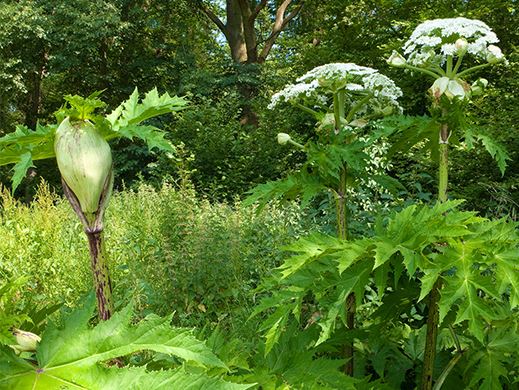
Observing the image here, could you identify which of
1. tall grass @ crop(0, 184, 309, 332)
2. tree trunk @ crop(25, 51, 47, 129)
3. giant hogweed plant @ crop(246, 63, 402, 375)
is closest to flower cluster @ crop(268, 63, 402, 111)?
giant hogweed plant @ crop(246, 63, 402, 375)

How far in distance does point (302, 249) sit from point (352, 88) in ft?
2.65

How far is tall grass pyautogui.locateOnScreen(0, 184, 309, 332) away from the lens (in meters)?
3.58

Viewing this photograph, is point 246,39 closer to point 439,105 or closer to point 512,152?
point 512,152

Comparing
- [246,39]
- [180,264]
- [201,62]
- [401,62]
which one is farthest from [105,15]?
[401,62]

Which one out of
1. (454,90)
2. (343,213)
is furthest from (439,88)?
(343,213)

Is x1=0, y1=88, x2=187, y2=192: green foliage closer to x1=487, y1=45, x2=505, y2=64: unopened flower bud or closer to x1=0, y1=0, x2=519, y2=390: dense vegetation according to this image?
x1=0, y1=0, x2=519, y2=390: dense vegetation

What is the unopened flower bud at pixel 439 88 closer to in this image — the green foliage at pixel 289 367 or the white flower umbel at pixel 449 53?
the white flower umbel at pixel 449 53

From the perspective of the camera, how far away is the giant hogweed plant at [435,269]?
1.13 m

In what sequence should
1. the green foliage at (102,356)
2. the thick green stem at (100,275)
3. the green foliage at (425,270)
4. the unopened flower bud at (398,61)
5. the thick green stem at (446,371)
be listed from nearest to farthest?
the green foliage at (102,356) → the thick green stem at (100,275) → the green foliage at (425,270) → the thick green stem at (446,371) → the unopened flower bud at (398,61)

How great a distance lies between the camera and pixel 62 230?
18.1 ft

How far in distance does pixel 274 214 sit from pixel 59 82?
1341 cm

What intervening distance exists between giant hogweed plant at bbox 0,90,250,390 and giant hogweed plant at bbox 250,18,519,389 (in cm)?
50

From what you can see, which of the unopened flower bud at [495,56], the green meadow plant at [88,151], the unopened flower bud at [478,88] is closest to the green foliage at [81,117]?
the green meadow plant at [88,151]

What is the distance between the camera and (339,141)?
5.87 ft
